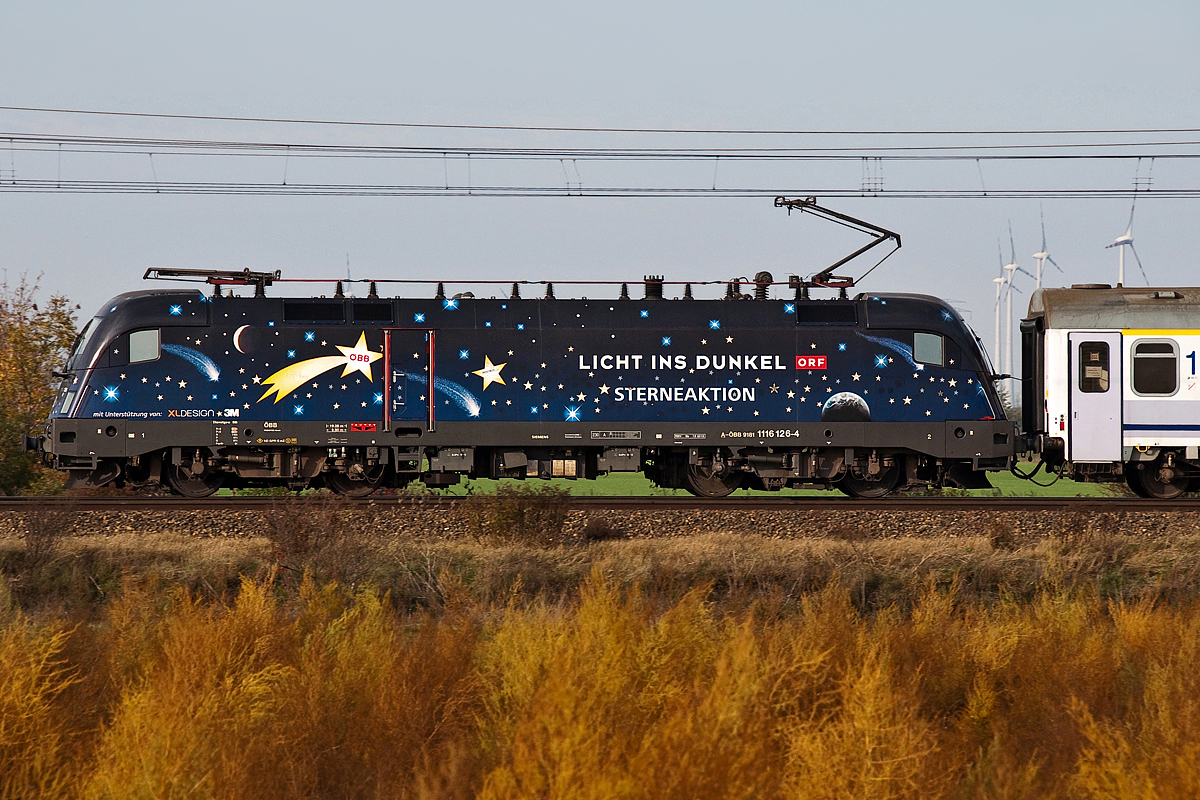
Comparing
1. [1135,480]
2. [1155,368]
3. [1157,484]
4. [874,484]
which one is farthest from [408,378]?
[1157,484]

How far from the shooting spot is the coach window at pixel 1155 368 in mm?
19594

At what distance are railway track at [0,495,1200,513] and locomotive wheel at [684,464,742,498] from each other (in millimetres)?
1325

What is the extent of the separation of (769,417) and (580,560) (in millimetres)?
6955

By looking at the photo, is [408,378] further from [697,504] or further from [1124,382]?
[1124,382]

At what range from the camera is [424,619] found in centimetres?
974

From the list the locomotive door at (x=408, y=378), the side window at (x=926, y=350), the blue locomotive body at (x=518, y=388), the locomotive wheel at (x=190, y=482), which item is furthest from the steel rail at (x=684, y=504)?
the side window at (x=926, y=350)

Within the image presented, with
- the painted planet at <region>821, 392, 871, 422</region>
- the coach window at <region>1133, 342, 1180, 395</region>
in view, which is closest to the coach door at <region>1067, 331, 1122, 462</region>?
the coach window at <region>1133, 342, 1180, 395</region>

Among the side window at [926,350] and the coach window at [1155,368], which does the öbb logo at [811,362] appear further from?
the coach window at [1155,368]

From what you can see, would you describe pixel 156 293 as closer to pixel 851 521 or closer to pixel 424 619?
pixel 424 619

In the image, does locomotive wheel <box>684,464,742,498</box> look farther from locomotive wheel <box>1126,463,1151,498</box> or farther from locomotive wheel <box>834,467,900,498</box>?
locomotive wheel <box>1126,463,1151,498</box>

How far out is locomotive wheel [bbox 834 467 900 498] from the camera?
20.6 meters

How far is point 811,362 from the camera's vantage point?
788 inches

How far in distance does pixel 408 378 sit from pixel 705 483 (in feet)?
21.4

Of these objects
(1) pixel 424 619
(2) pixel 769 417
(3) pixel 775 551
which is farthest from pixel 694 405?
(1) pixel 424 619
